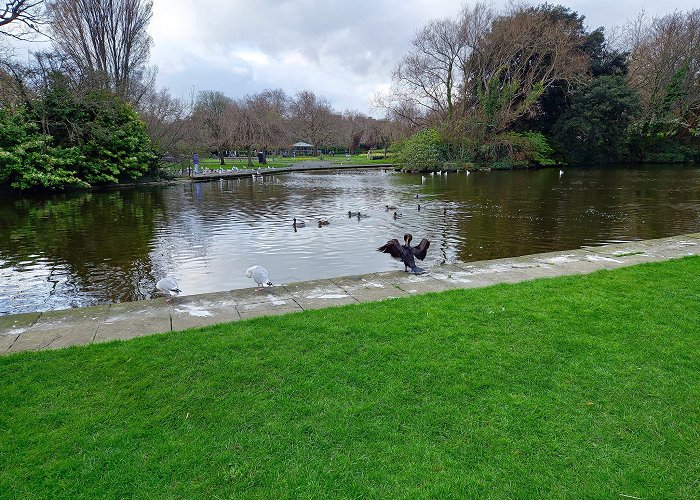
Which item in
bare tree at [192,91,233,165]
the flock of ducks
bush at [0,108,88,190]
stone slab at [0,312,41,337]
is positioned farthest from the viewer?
bare tree at [192,91,233,165]

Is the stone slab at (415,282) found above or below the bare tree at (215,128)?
below

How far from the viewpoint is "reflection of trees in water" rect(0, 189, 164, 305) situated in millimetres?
8781

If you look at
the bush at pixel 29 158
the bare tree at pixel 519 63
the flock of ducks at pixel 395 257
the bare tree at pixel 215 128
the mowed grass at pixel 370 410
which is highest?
the bare tree at pixel 519 63

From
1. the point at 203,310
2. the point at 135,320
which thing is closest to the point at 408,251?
the point at 203,310

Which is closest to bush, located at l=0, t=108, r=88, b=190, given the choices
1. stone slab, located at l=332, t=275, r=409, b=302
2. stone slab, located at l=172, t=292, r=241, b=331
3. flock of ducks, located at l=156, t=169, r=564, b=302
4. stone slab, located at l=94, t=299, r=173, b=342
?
flock of ducks, located at l=156, t=169, r=564, b=302

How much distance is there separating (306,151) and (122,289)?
248 ft

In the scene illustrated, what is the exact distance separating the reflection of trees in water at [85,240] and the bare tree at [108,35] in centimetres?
1667

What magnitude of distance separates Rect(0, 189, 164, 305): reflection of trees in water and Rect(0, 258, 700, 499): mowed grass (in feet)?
14.6

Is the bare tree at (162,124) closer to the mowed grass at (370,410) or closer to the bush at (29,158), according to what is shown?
the bush at (29,158)

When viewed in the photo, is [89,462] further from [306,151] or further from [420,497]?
[306,151]

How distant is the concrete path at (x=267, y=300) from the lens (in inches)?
196

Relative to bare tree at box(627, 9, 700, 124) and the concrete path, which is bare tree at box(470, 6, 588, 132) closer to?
bare tree at box(627, 9, 700, 124)

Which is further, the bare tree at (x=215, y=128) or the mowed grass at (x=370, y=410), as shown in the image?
the bare tree at (x=215, y=128)

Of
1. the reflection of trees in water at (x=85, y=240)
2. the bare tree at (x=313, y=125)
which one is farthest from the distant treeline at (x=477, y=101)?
the bare tree at (x=313, y=125)
